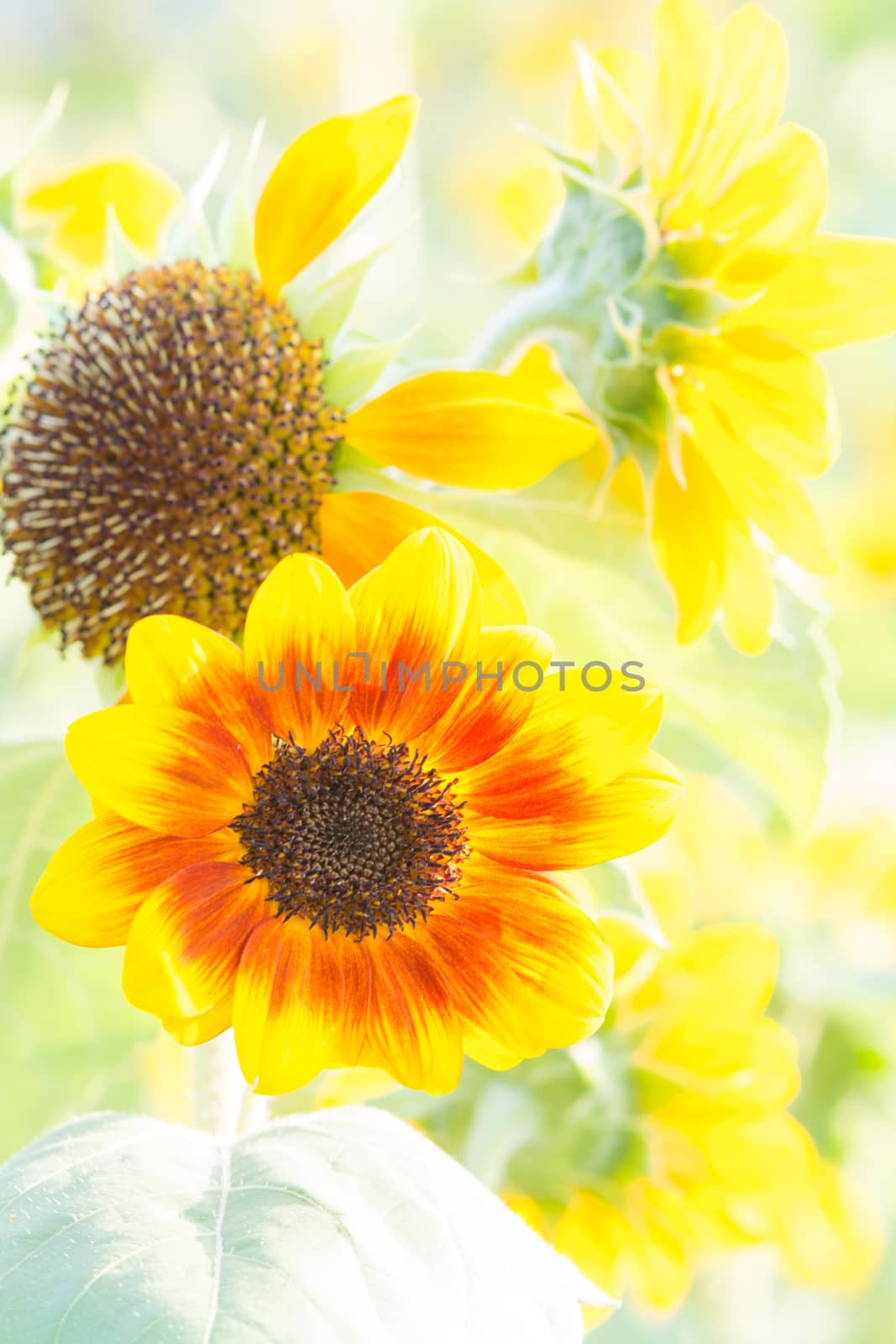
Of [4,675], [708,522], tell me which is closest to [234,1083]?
[708,522]

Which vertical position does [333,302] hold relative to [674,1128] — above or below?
above

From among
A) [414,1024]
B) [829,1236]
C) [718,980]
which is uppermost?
[414,1024]

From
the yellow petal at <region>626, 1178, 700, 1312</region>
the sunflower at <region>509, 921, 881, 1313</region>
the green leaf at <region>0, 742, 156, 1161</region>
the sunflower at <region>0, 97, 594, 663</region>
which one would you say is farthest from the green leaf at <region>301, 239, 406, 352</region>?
the yellow petal at <region>626, 1178, 700, 1312</region>

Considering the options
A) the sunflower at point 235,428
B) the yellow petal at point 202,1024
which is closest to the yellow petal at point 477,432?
the sunflower at point 235,428

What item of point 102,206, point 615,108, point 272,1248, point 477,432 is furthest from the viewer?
point 102,206

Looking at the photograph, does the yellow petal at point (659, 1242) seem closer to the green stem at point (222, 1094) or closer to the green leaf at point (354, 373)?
the green stem at point (222, 1094)

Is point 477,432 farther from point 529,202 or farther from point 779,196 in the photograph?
point 529,202

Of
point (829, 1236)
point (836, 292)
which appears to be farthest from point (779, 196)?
point (829, 1236)
